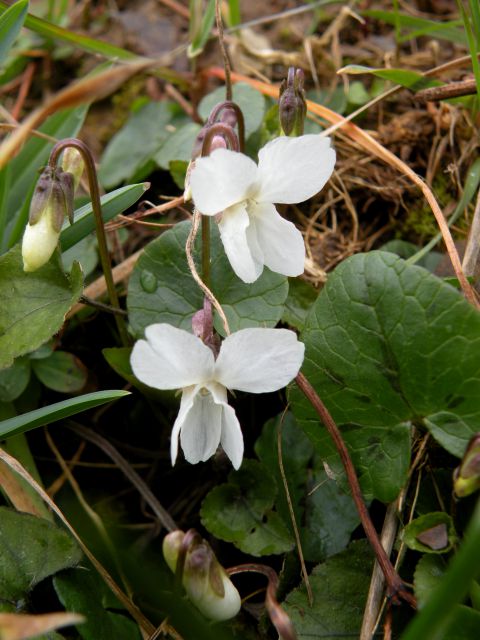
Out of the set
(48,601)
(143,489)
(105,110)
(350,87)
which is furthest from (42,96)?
(48,601)

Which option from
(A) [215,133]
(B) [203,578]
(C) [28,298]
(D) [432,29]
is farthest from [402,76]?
(B) [203,578]

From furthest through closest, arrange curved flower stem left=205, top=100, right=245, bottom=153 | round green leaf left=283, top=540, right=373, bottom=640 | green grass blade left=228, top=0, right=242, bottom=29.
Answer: green grass blade left=228, top=0, right=242, bottom=29
curved flower stem left=205, top=100, right=245, bottom=153
round green leaf left=283, top=540, right=373, bottom=640

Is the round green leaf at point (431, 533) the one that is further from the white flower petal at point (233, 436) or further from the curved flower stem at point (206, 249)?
the curved flower stem at point (206, 249)

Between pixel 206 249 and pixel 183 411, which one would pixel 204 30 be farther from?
pixel 183 411

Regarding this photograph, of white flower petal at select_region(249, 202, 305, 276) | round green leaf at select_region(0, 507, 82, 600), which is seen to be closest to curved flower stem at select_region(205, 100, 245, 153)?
white flower petal at select_region(249, 202, 305, 276)

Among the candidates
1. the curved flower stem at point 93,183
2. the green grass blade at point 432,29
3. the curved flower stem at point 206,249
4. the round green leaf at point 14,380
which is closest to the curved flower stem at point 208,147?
the curved flower stem at point 206,249

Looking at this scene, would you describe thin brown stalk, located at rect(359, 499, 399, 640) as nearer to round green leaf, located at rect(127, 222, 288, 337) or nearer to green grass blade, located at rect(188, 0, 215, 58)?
round green leaf, located at rect(127, 222, 288, 337)

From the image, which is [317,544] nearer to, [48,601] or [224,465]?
[224,465]
